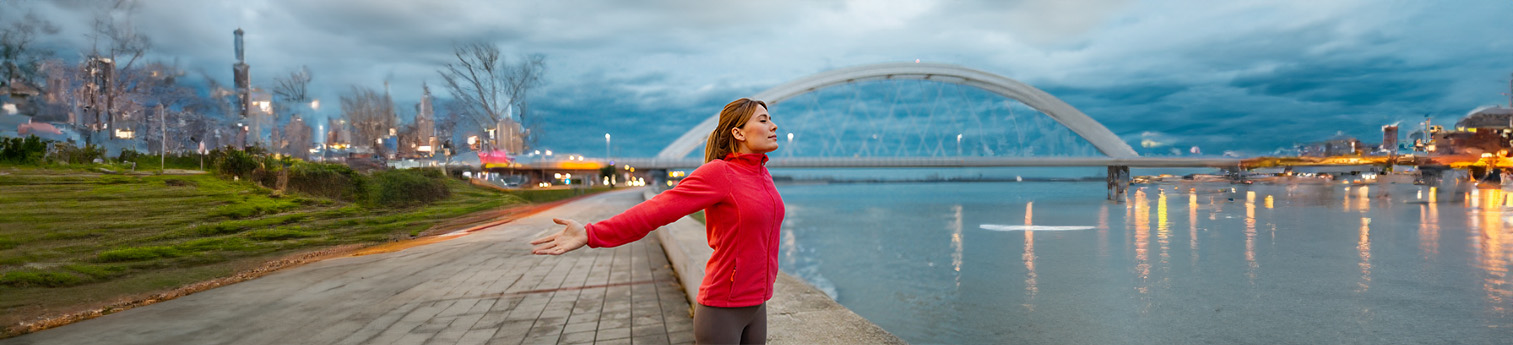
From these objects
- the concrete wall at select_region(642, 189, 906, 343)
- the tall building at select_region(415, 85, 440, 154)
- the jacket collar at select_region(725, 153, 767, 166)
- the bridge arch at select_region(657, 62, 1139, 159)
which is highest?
the bridge arch at select_region(657, 62, 1139, 159)

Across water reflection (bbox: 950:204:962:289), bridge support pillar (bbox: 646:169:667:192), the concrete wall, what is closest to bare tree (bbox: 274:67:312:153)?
the concrete wall

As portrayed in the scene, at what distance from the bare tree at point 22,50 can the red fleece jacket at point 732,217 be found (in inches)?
148

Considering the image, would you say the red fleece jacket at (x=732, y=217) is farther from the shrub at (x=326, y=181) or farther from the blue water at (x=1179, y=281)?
the blue water at (x=1179, y=281)

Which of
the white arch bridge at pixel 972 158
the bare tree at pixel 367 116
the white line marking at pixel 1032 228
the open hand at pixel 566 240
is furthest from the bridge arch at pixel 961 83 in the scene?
the open hand at pixel 566 240

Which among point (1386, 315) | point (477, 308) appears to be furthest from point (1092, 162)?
point (477, 308)

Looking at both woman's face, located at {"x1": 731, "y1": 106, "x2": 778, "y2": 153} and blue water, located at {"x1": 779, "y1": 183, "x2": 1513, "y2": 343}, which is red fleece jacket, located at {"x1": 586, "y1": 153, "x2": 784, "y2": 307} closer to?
woman's face, located at {"x1": 731, "y1": 106, "x2": 778, "y2": 153}

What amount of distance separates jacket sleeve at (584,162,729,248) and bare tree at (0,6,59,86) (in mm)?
3708

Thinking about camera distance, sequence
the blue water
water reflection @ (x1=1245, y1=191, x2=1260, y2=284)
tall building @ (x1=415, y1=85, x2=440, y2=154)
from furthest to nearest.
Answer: water reflection @ (x1=1245, y1=191, x2=1260, y2=284) → the blue water → tall building @ (x1=415, y1=85, x2=440, y2=154)

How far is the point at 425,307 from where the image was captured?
5.95m

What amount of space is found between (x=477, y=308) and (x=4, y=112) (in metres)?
3.41

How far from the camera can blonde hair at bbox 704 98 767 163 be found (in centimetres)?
264

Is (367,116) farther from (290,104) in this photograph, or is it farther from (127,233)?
(127,233)

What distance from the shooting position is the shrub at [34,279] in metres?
3.32

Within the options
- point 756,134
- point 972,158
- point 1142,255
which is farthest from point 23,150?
point 972,158
